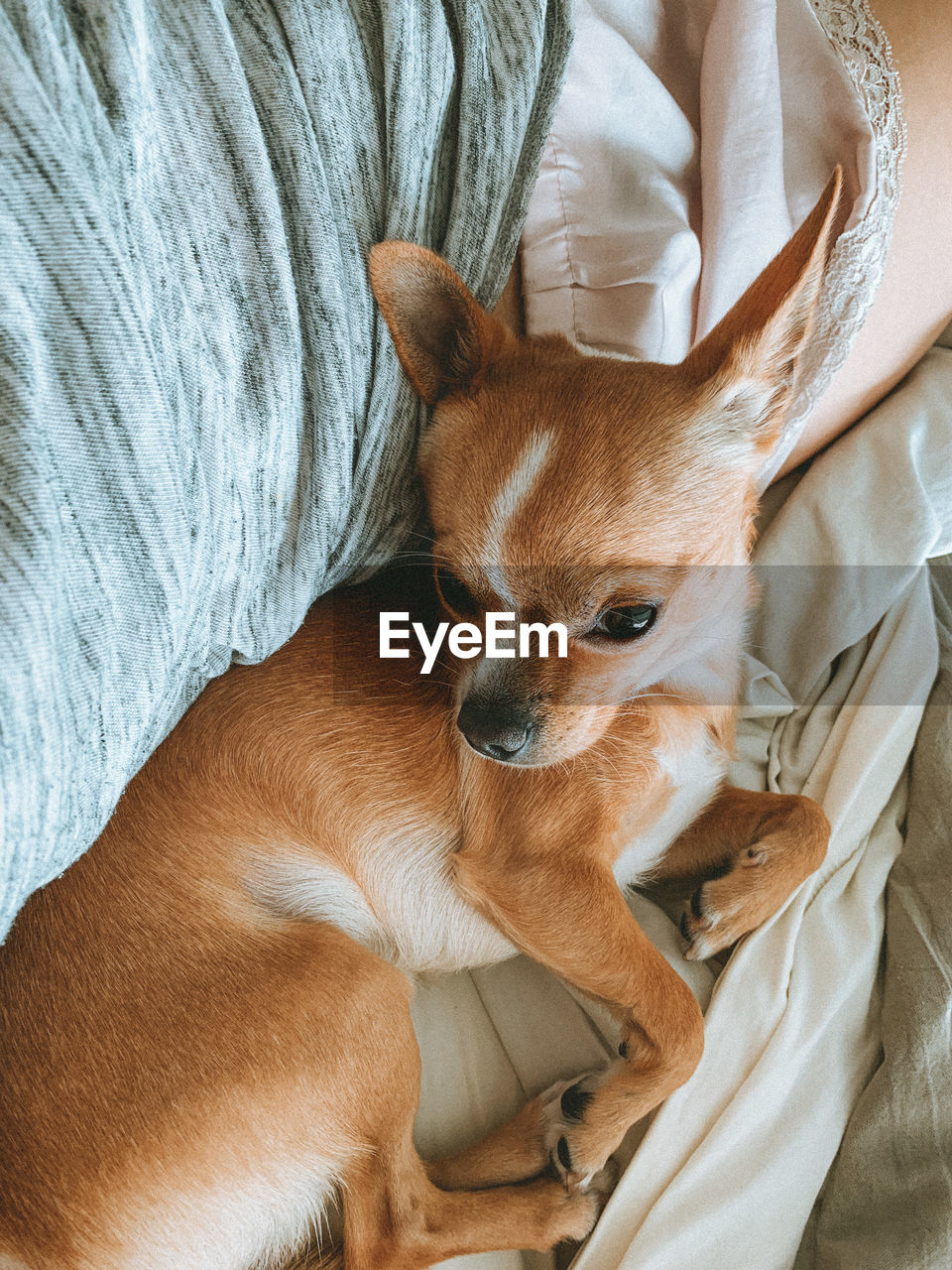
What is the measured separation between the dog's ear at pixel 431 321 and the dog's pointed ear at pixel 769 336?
11.5 inches

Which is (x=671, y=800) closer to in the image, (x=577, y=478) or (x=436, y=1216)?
(x=577, y=478)

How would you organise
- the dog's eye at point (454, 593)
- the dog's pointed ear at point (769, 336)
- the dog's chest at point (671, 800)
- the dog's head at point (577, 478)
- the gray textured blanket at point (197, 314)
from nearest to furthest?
the gray textured blanket at point (197, 314)
the dog's pointed ear at point (769, 336)
the dog's head at point (577, 478)
the dog's eye at point (454, 593)
the dog's chest at point (671, 800)

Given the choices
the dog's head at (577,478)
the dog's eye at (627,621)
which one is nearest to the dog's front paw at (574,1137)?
the dog's head at (577,478)

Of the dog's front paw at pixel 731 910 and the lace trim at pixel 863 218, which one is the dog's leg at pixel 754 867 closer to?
the dog's front paw at pixel 731 910

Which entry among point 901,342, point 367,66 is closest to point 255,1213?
point 367,66

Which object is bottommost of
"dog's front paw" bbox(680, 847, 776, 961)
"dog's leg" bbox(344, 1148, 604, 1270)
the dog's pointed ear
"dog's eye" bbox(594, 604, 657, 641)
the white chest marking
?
"dog's leg" bbox(344, 1148, 604, 1270)

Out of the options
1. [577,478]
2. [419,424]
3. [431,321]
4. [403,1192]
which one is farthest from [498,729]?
[403,1192]

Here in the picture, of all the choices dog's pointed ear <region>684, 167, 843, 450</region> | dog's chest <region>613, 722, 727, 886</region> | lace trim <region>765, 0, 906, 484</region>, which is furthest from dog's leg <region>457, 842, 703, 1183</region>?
lace trim <region>765, 0, 906, 484</region>

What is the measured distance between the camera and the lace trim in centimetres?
122

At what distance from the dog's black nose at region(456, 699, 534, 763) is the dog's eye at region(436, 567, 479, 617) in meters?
0.15

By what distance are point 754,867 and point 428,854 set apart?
1.73 ft

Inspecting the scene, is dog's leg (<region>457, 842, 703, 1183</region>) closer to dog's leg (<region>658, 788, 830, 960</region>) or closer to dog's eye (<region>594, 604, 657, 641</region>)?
dog's leg (<region>658, 788, 830, 960</region>)

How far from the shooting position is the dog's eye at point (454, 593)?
1.15 metres

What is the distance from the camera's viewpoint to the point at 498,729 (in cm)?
109
